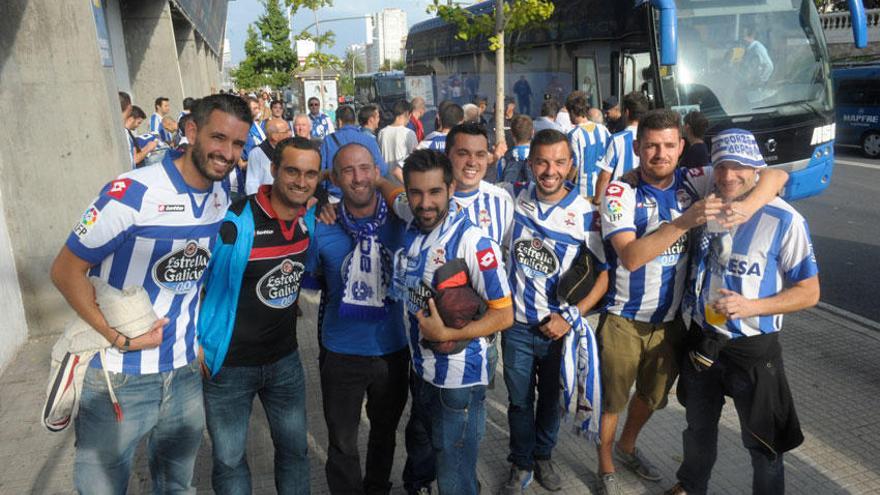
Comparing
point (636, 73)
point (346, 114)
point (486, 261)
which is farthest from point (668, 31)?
point (486, 261)

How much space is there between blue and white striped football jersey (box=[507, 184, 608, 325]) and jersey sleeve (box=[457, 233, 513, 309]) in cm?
61

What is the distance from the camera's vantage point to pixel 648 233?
10.6 feet

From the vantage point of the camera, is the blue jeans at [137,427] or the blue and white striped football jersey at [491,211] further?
the blue and white striped football jersey at [491,211]

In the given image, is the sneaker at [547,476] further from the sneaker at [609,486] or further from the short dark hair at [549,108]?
the short dark hair at [549,108]

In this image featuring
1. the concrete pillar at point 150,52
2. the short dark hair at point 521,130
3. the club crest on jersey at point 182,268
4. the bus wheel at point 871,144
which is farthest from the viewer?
the bus wheel at point 871,144

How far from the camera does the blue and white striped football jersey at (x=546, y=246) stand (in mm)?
3283

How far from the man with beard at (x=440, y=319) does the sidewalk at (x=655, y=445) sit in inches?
37.9

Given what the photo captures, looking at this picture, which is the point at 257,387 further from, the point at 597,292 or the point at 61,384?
the point at 597,292

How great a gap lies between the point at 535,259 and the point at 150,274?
73.3 inches

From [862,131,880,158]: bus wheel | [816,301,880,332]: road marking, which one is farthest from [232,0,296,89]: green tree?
[816,301,880,332]: road marking

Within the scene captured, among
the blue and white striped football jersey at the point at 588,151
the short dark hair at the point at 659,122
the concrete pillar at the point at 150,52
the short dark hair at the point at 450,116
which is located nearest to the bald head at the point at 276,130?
the short dark hair at the point at 450,116

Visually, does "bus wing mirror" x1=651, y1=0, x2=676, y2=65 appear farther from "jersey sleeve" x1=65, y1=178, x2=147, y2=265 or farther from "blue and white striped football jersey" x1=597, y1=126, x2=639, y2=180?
"jersey sleeve" x1=65, y1=178, x2=147, y2=265

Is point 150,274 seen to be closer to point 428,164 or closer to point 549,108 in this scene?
point 428,164

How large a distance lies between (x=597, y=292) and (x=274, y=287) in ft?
5.47
